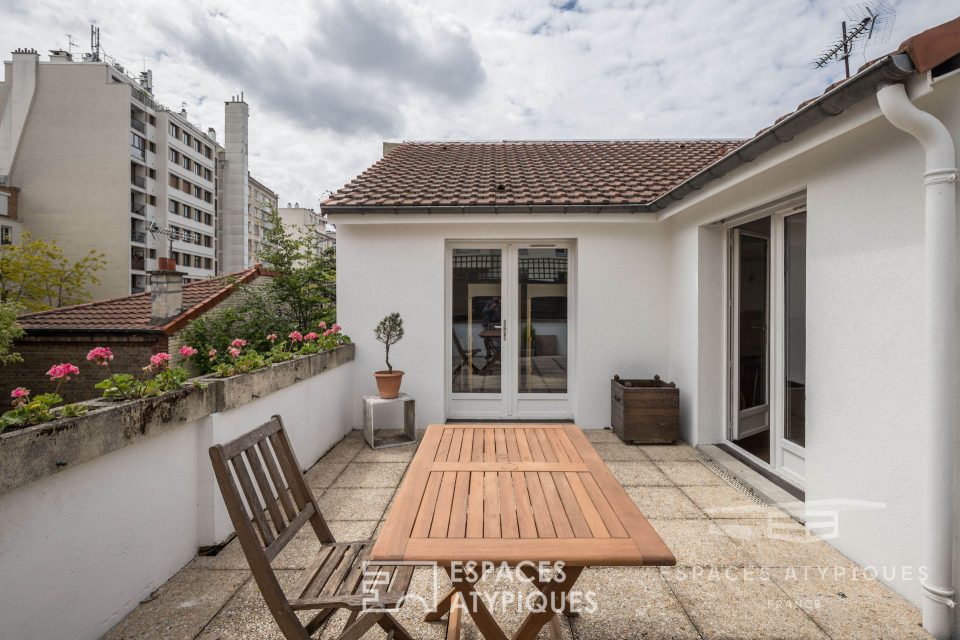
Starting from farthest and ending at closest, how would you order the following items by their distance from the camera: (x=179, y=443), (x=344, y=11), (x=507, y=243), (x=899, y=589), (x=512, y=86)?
(x=512, y=86), (x=344, y=11), (x=507, y=243), (x=179, y=443), (x=899, y=589)

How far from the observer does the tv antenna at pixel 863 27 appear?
3512mm

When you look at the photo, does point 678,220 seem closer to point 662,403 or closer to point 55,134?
point 662,403

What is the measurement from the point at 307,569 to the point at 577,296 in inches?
192

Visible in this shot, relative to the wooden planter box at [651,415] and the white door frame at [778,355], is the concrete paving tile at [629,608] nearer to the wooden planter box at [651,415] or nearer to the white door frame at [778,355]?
the white door frame at [778,355]

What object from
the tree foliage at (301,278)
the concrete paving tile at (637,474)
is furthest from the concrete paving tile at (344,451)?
the concrete paving tile at (637,474)

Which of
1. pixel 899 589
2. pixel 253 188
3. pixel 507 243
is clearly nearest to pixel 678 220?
pixel 507 243

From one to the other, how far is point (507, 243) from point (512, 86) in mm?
4661

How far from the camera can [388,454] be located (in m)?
5.15

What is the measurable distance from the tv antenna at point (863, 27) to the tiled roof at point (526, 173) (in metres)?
2.27

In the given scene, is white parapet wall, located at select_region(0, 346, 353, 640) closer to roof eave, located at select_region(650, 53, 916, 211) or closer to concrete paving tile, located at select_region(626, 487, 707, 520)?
concrete paving tile, located at select_region(626, 487, 707, 520)

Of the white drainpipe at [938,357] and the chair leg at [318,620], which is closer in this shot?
the chair leg at [318,620]

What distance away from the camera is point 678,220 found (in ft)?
19.2

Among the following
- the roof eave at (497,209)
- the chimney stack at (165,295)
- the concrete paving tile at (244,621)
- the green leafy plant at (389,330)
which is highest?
the roof eave at (497,209)

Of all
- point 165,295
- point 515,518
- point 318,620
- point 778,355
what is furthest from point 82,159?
point 778,355
